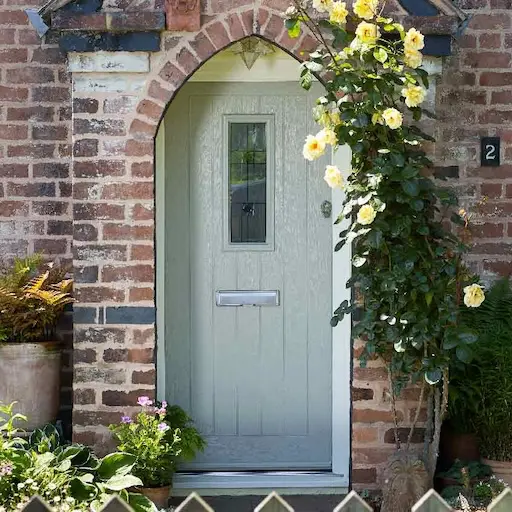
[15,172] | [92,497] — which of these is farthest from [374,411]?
[15,172]

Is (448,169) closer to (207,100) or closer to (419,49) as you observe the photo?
(419,49)

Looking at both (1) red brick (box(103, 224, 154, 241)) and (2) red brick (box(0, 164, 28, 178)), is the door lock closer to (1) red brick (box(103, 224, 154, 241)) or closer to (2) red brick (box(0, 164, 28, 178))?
(1) red brick (box(103, 224, 154, 241))

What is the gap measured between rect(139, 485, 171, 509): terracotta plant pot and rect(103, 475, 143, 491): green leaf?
0.25 meters

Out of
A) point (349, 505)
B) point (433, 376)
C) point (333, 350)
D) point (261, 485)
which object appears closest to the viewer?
point (349, 505)

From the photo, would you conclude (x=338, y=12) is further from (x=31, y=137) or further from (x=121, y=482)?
(x=121, y=482)

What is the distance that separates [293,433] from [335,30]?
242 cm

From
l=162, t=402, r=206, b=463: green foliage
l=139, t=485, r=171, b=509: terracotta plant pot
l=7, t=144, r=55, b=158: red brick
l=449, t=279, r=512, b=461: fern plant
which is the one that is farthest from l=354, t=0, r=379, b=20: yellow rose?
l=139, t=485, r=171, b=509: terracotta plant pot

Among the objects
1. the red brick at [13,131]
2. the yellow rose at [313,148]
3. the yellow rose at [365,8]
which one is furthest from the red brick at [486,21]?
the red brick at [13,131]

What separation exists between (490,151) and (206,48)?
72.5 inches

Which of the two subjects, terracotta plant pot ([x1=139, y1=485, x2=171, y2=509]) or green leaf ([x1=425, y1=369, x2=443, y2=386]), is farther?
terracotta plant pot ([x1=139, y1=485, x2=171, y2=509])

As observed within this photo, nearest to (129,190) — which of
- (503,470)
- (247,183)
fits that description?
(247,183)

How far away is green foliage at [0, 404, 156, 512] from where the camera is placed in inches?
177

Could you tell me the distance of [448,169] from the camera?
583 centimetres

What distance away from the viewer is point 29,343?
5.48 metres
